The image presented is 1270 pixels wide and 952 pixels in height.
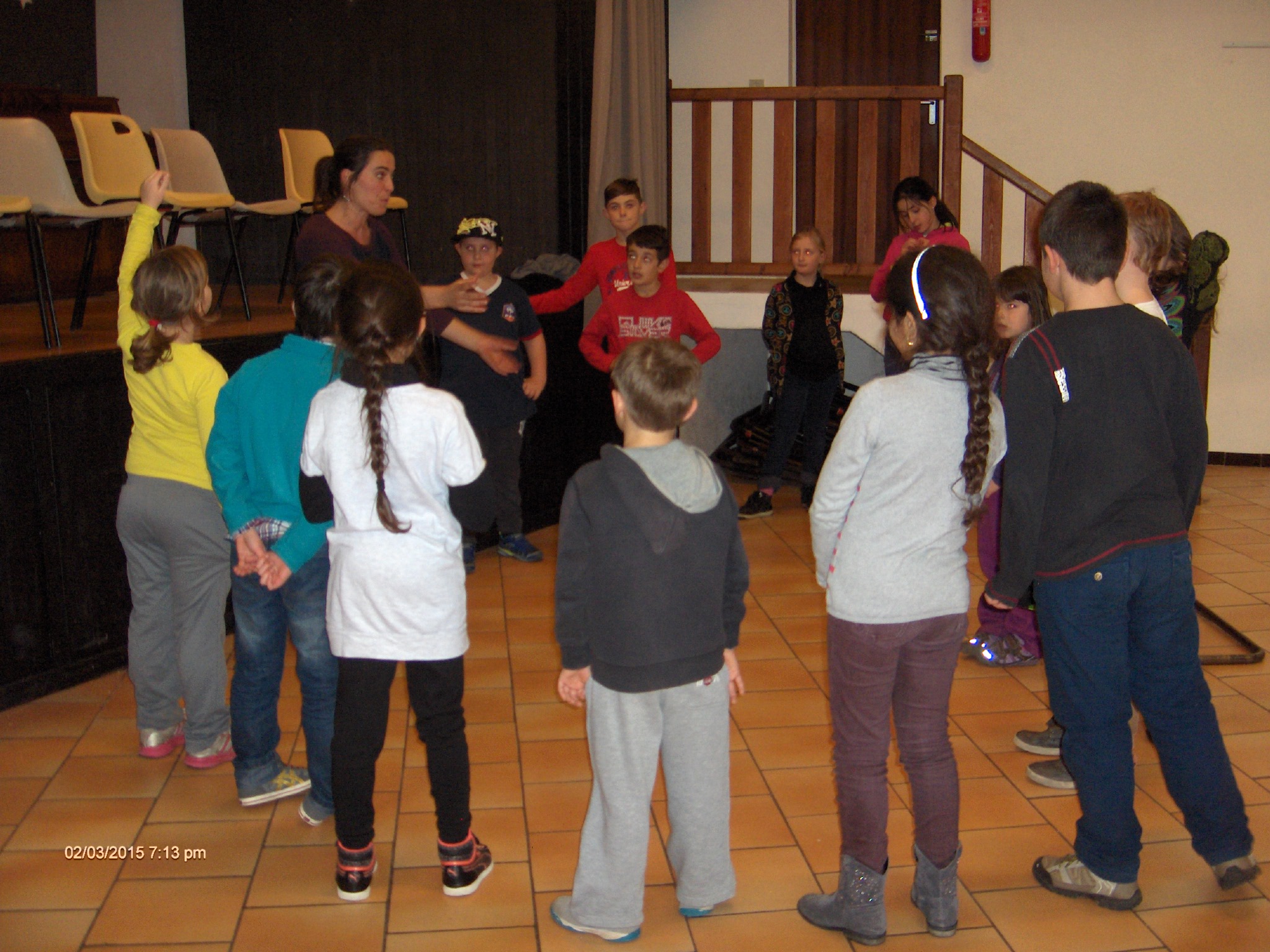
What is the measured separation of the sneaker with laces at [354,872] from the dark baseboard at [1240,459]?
18.8 ft

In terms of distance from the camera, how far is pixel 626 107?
5293mm

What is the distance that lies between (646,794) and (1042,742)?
1.34 metres

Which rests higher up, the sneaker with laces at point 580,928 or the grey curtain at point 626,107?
the grey curtain at point 626,107

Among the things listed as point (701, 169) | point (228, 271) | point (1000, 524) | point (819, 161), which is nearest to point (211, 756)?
point (1000, 524)

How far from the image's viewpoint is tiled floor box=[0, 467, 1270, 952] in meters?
2.13

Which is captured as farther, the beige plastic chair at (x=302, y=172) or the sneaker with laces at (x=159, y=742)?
the beige plastic chair at (x=302, y=172)

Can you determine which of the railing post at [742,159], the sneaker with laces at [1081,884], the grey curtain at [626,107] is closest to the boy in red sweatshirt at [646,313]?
the grey curtain at [626,107]

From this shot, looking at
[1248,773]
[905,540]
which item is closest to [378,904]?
[905,540]

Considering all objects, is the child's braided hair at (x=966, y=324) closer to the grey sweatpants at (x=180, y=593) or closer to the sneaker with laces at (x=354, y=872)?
the sneaker with laces at (x=354, y=872)

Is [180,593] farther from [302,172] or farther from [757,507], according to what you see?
[302,172]

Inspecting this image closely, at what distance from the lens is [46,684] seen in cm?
329

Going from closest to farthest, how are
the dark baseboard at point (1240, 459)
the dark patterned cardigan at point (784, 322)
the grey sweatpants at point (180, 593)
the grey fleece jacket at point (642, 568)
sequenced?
the grey fleece jacket at point (642, 568) < the grey sweatpants at point (180, 593) < the dark patterned cardigan at point (784, 322) < the dark baseboard at point (1240, 459)

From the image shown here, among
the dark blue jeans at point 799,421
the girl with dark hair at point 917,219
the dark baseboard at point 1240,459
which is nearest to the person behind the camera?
the girl with dark hair at point 917,219

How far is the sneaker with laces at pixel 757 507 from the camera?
5.34m
